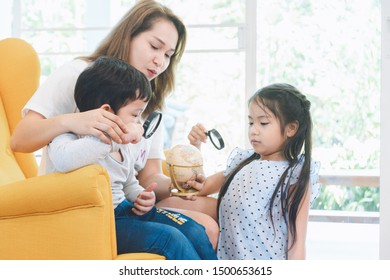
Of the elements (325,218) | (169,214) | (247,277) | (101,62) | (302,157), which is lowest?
(325,218)

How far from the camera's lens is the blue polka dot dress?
6.69ft

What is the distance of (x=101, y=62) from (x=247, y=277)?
736mm

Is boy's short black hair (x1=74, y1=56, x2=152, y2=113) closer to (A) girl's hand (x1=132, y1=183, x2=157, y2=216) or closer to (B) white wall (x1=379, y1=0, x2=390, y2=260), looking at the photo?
(A) girl's hand (x1=132, y1=183, x2=157, y2=216)

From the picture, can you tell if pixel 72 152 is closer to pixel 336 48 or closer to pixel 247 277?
pixel 247 277

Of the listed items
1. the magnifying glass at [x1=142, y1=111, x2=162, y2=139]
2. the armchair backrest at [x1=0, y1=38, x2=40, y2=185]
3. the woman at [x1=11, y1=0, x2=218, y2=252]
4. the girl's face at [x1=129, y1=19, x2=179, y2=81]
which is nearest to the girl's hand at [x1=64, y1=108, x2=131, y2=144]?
the woman at [x1=11, y1=0, x2=218, y2=252]

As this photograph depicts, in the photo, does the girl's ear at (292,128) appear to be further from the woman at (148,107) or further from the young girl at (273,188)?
the woman at (148,107)

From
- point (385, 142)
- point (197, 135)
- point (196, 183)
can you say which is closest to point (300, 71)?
point (385, 142)

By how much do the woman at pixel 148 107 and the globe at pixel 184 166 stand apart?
1.5 inches

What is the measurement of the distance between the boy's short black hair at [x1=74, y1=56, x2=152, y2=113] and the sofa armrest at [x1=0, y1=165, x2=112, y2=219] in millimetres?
226

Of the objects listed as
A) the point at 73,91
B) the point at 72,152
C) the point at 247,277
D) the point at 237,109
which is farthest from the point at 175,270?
the point at 237,109

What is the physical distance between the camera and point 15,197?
5.51ft

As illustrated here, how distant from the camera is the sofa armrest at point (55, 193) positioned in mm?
1608

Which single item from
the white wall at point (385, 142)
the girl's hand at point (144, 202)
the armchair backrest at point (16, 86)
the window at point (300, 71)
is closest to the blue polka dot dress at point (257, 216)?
the girl's hand at point (144, 202)

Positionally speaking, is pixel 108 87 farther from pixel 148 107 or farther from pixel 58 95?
pixel 148 107
